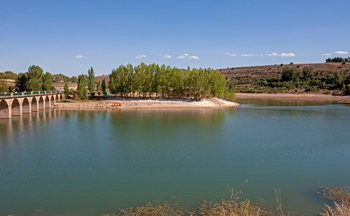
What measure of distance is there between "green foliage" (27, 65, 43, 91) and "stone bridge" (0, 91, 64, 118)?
4.96 meters

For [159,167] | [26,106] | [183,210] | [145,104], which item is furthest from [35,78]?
[183,210]

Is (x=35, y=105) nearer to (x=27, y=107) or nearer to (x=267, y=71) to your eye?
(x=27, y=107)

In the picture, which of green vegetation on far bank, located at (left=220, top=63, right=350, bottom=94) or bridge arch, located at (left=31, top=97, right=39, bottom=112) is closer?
bridge arch, located at (left=31, top=97, right=39, bottom=112)

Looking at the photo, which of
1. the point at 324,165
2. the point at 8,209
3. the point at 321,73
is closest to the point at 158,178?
the point at 8,209

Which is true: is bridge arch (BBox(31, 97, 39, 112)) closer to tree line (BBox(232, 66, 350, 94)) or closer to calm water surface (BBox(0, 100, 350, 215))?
calm water surface (BBox(0, 100, 350, 215))

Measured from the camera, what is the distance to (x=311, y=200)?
48.1 feet

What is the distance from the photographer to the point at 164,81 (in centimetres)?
7362

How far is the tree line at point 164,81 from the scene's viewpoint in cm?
7394

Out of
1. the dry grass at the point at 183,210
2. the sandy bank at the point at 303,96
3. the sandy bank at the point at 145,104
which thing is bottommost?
the dry grass at the point at 183,210

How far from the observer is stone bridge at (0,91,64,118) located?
44.5 meters

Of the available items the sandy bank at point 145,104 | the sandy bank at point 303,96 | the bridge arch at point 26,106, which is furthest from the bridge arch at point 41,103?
the sandy bank at point 303,96

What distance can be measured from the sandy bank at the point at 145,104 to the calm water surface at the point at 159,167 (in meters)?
33.0

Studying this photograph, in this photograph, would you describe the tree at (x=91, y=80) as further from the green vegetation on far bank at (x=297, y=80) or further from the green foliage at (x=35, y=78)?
the green vegetation on far bank at (x=297, y=80)

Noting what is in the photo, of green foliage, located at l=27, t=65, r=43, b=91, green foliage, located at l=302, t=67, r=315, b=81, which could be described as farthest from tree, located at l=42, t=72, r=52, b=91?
green foliage, located at l=302, t=67, r=315, b=81
